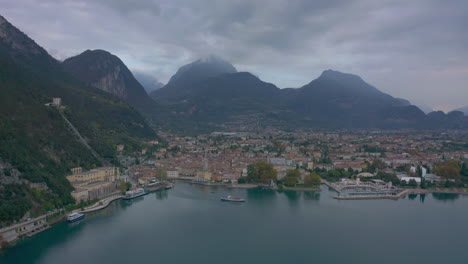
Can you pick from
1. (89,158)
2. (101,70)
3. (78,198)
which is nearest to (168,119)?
(101,70)

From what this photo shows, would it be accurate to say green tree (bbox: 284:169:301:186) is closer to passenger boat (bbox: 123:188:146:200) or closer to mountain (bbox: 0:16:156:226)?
passenger boat (bbox: 123:188:146:200)

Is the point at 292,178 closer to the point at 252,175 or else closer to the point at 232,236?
the point at 252,175

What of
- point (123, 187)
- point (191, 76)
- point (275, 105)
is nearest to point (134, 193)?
point (123, 187)

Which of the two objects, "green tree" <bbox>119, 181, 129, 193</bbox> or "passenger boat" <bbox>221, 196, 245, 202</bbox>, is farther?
"green tree" <bbox>119, 181, 129, 193</bbox>

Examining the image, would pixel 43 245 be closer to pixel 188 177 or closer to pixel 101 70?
pixel 188 177

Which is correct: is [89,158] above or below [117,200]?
above

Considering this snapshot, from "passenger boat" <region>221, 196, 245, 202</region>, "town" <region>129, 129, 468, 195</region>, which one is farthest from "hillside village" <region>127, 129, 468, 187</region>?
"passenger boat" <region>221, 196, 245, 202</region>

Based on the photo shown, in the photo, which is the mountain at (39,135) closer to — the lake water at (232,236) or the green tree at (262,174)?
the lake water at (232,236)
